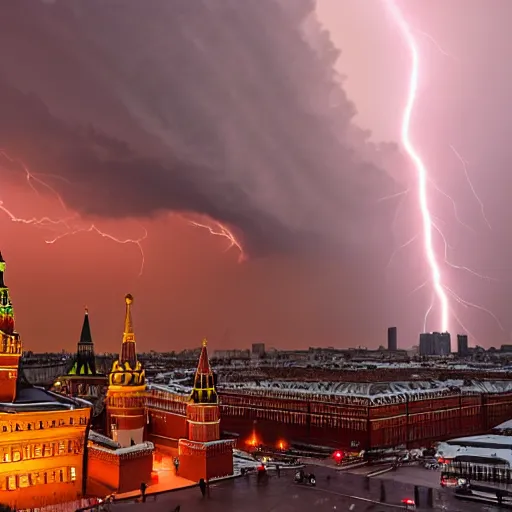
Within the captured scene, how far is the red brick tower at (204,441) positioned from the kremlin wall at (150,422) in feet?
0.18

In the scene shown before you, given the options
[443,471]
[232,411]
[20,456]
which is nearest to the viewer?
[20,456]

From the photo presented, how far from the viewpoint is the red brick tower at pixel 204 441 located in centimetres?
3247

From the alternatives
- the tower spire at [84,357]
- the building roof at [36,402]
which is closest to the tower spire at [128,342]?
the building roof at [36,402]

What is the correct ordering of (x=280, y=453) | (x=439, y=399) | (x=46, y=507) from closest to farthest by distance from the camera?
1. (x=46, y=507)
2. (x=280, y=453)
3. (x=439, y=399)

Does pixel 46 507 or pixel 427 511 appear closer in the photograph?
pixel 427 511

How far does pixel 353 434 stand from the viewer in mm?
48375

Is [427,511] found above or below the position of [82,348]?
below

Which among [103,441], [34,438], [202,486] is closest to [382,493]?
[202,486]

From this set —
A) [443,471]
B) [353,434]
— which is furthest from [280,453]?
[443,471]

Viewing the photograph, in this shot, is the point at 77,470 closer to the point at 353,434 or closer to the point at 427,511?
the point at 427,511

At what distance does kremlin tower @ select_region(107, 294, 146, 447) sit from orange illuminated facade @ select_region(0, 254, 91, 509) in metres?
4.51

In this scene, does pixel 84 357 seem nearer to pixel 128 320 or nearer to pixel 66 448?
pixel 128 320

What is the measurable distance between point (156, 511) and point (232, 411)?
36.1 m

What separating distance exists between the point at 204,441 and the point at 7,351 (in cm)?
1149
